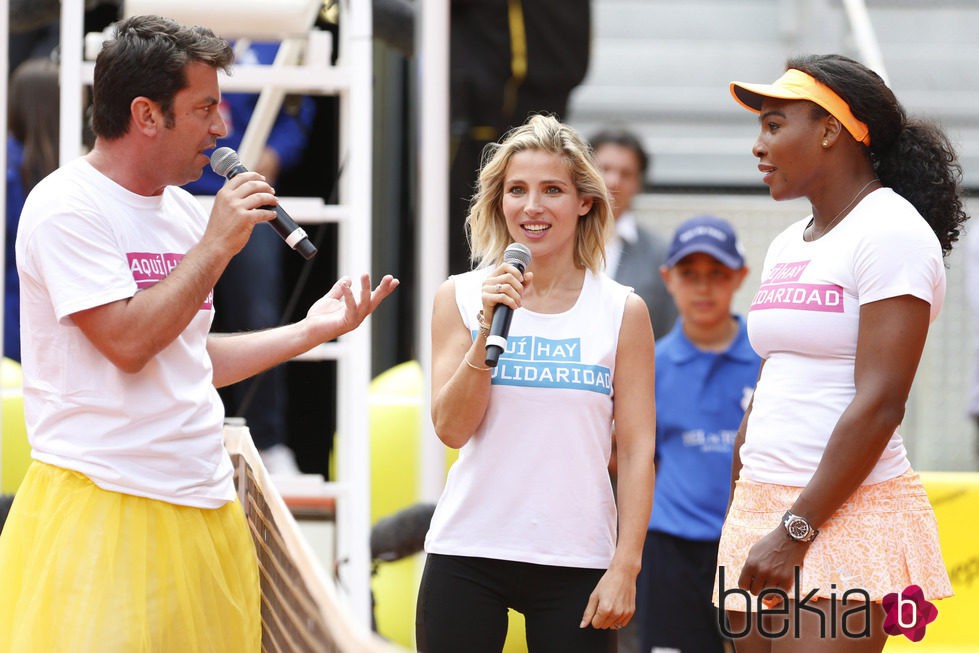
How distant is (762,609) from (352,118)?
1.93 metres

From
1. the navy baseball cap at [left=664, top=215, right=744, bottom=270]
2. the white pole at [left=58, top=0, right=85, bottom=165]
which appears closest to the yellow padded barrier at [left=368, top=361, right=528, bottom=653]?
the navy baseball cap at [left=664, top=215, right=744, bottom=270]

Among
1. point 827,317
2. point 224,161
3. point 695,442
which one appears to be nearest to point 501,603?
point 827,317

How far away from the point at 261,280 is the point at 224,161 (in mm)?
2027

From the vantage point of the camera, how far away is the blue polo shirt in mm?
4602

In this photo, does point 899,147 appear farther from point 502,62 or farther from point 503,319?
point 502,62

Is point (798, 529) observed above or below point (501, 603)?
above

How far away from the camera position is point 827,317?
116 inches

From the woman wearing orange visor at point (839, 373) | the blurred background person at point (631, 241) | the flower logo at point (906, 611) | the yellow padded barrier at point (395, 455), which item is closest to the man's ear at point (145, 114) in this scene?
the woman wearing orange visor at point (839, 373)

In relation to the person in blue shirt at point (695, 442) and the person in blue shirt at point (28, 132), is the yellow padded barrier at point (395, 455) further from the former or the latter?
the person in blue shirt at point (28, 132)

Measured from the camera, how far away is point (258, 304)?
4.92 metres

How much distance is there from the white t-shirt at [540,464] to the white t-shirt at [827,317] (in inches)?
13.2

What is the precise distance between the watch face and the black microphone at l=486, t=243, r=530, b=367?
66cm

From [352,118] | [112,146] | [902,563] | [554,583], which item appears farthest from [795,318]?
[352,118]

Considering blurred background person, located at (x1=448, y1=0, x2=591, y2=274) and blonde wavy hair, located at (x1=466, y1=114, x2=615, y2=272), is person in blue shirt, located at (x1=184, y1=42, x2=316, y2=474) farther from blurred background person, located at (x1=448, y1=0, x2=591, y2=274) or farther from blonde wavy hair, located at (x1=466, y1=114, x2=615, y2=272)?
blonde wavy hair, located at (x1=466, y1=114, x2=615, y2=272)
